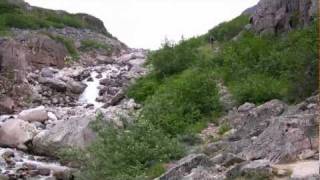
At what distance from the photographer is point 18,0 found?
4719cm

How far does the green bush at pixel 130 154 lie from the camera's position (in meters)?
10.9

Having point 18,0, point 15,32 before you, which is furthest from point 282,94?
point 18,0

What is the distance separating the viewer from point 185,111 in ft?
49.4

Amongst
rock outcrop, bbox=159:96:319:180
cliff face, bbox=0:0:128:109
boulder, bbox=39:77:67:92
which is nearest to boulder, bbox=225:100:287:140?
rock outcrop, bbox=159:96:319:180

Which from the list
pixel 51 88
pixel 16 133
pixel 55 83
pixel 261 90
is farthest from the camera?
pixel 55 83

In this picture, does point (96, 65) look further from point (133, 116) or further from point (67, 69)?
point (133, 116)

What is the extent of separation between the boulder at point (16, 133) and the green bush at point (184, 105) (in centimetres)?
330

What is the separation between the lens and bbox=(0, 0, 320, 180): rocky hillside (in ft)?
31.0

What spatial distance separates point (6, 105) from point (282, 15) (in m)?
8.91

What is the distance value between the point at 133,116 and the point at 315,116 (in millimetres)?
5145

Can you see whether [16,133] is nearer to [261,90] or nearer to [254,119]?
[261,90]

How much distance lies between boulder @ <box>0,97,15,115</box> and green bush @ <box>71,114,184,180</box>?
8.67m

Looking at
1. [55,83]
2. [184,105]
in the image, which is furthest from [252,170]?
[55,83]

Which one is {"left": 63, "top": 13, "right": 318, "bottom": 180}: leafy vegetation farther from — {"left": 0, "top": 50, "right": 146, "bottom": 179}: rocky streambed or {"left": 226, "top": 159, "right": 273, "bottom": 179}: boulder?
{"left": 0, "top": 50, "right": 146, "bottom": 179}: rocky streambed
